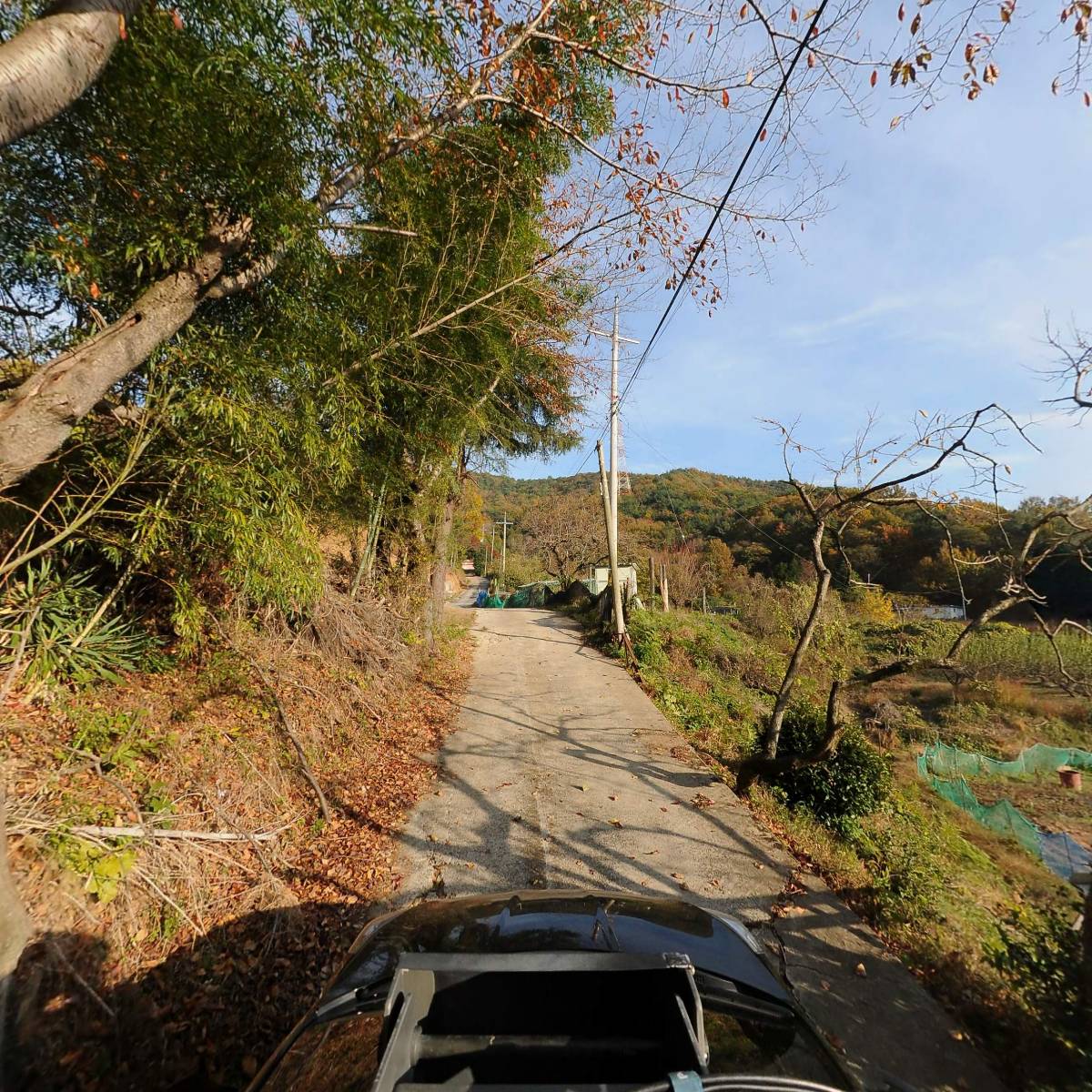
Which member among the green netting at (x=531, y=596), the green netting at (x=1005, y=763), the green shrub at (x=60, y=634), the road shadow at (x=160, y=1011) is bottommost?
the green netting at (x=1005, y=763)

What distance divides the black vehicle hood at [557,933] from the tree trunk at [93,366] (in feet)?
9.00

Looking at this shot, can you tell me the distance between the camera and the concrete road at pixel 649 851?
283 centimetres

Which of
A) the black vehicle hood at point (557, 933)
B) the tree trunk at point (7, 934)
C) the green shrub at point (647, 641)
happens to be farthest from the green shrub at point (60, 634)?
the green shrub at point (647, 641)

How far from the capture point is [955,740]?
12.1m

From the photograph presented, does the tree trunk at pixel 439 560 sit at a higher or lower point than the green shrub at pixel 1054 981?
higher

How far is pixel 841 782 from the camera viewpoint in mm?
5344

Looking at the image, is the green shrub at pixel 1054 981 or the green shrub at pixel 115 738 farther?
the green shrub at pixel 115 738

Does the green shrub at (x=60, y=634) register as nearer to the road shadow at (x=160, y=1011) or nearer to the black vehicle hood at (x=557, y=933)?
the road shadow at (x=160, y=1011)

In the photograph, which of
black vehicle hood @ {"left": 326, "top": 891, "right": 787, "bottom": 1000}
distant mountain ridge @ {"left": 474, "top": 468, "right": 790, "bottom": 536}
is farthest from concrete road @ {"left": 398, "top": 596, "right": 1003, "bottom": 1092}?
distant mountain ridge @ {"left": 474, "top": 468, "right": 790, "bottom": 536}

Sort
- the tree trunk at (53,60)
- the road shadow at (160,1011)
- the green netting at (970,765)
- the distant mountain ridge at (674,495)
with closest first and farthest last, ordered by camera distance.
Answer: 1. the tree trunk at (53,60)
2. the road shadow at (160,1011)
3. the green netting at (970,765)
4. the distant mountain ridge at (674,495)

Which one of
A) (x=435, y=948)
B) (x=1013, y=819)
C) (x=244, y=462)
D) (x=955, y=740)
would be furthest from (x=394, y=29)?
(x=955, y=740)

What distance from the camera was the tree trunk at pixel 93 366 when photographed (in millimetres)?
2555

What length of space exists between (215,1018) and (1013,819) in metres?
7.88

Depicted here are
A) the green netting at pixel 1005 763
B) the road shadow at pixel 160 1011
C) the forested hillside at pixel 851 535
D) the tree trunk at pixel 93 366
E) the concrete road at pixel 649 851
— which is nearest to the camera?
the road shadow at pixel 160 1011
